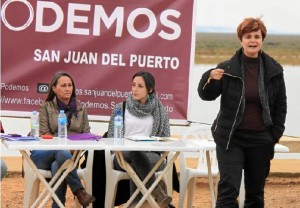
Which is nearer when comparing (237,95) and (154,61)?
(237,95)

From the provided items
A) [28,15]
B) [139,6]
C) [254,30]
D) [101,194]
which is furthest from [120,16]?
[254,30]

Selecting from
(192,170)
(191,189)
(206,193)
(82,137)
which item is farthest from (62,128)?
(206,193)

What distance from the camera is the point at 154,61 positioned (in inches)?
254

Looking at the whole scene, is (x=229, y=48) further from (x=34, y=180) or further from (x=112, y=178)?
(x=34, y=180)

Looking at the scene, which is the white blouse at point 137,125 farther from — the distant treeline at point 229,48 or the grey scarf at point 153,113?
the distant treeline at point 229,48

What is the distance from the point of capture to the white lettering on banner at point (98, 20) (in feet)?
20.8

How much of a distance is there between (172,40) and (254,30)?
75.0 inches

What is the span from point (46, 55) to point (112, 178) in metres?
1.32

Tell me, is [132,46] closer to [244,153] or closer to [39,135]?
[39,135]

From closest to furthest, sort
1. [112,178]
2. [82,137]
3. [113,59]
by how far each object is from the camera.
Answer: [82,137], [112,178], [113,59]

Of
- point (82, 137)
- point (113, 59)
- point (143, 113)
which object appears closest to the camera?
point (82, 137)

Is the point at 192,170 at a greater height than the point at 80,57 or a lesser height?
lesser

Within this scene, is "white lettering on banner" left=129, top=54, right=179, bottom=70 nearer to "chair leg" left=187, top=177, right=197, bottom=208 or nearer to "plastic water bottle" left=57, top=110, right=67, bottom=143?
"chair leg" left=187, top=177, right=197, bottom=208

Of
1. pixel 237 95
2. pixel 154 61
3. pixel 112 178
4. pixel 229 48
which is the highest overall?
pixel 229 48
